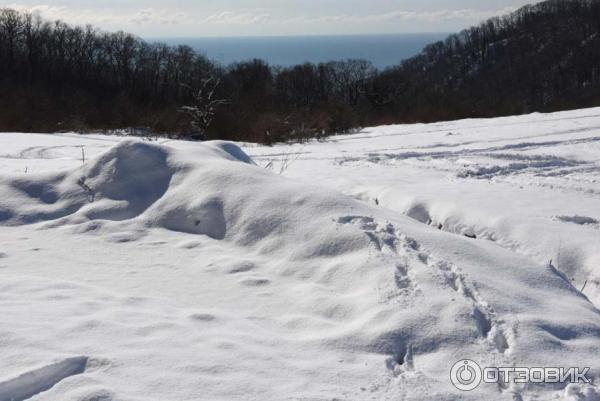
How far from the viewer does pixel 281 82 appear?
58875mm

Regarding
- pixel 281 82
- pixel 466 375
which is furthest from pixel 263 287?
pixel 281 82

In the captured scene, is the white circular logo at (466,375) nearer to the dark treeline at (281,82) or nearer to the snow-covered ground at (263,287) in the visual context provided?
the snow-covered ground at (263,287)

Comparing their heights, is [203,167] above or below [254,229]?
above

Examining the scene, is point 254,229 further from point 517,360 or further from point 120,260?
point 517,360

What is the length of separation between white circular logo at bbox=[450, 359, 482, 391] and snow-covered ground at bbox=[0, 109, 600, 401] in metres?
0.05

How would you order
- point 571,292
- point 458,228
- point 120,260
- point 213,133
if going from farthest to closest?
point 213,133
point 458,228
point 120,260
point 571,292

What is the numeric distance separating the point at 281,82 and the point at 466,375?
57583mm

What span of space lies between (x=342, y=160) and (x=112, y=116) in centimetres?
2383

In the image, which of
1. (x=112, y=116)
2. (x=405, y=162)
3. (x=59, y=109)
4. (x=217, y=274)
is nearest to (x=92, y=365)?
(x=217, y=274)

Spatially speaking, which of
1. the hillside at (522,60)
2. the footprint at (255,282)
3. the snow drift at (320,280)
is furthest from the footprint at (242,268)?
the hillside at (522,60)

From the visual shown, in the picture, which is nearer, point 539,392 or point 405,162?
point 539,392

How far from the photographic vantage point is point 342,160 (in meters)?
12.0

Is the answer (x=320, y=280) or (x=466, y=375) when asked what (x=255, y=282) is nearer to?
(x=320, y=280)

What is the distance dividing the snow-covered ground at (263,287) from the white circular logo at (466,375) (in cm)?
5
